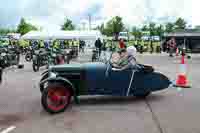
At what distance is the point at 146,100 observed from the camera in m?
7.59

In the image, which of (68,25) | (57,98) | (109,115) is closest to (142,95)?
(109,115)

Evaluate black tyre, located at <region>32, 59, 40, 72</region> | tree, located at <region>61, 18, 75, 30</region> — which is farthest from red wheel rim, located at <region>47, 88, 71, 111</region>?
tree, located at <region>61, 18, 75, 30</region>

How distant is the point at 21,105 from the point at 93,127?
247 cm

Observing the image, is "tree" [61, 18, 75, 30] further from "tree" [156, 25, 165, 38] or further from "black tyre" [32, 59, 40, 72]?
"black tyre" [32, 59, 40, 72]

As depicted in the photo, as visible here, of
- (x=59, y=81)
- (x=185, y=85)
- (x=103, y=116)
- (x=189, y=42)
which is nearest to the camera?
(x=103, y=116)

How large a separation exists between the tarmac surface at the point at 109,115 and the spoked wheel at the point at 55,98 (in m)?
0.15

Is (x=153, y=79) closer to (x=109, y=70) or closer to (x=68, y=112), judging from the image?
(x=109, y=70)

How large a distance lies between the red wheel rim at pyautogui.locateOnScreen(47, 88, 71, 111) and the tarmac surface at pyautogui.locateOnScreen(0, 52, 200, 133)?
186 millimetres

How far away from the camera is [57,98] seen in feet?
21.3

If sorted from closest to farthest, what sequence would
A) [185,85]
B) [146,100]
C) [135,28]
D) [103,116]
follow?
1. [103,116]
2. [146,100]
3. [185,85]
4. [135,28]

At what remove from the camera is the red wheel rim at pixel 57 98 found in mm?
6436

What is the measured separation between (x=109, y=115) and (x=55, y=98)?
46.9 inches

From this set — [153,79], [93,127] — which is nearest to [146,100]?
[153,79]

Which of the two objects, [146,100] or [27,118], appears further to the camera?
[146,100]
